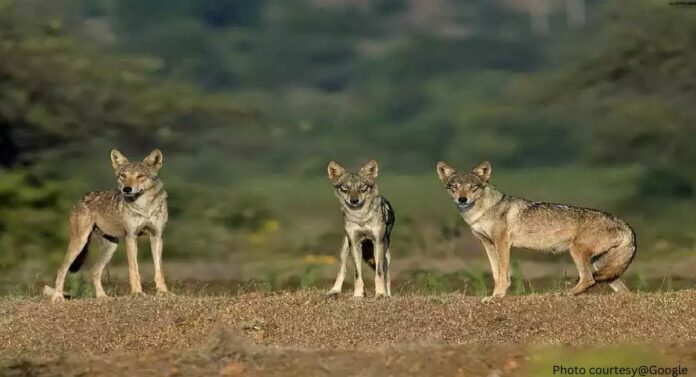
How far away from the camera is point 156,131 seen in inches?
857

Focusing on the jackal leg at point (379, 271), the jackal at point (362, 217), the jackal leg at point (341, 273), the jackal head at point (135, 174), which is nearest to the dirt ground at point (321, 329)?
the jackal leg at point (341, 273)

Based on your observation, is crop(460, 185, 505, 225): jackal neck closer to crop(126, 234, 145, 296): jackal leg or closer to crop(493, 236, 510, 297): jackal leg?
crop(493, 236, 510, 297): jackal leg

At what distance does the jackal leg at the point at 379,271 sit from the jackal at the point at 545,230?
2.31 feet

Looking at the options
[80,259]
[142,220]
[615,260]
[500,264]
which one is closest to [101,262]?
[80,259]

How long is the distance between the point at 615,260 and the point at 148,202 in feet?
12.7

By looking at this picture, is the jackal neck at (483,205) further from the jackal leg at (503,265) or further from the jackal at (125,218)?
the jackal at (125,218)

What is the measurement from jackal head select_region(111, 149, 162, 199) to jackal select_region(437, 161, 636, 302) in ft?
8.36

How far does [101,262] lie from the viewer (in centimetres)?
1388

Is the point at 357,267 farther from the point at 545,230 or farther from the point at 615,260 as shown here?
the point at 615,260

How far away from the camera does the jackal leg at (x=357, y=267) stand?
1223cm

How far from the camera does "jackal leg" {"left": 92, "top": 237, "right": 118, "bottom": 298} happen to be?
13.7m

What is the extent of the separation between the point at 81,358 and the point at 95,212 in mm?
4595

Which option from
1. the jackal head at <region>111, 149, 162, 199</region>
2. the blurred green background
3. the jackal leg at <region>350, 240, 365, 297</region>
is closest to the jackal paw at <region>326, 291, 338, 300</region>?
the jackal leg at <region>350, 240, 365, 297</region>

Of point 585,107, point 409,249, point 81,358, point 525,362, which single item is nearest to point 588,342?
point 525,362
